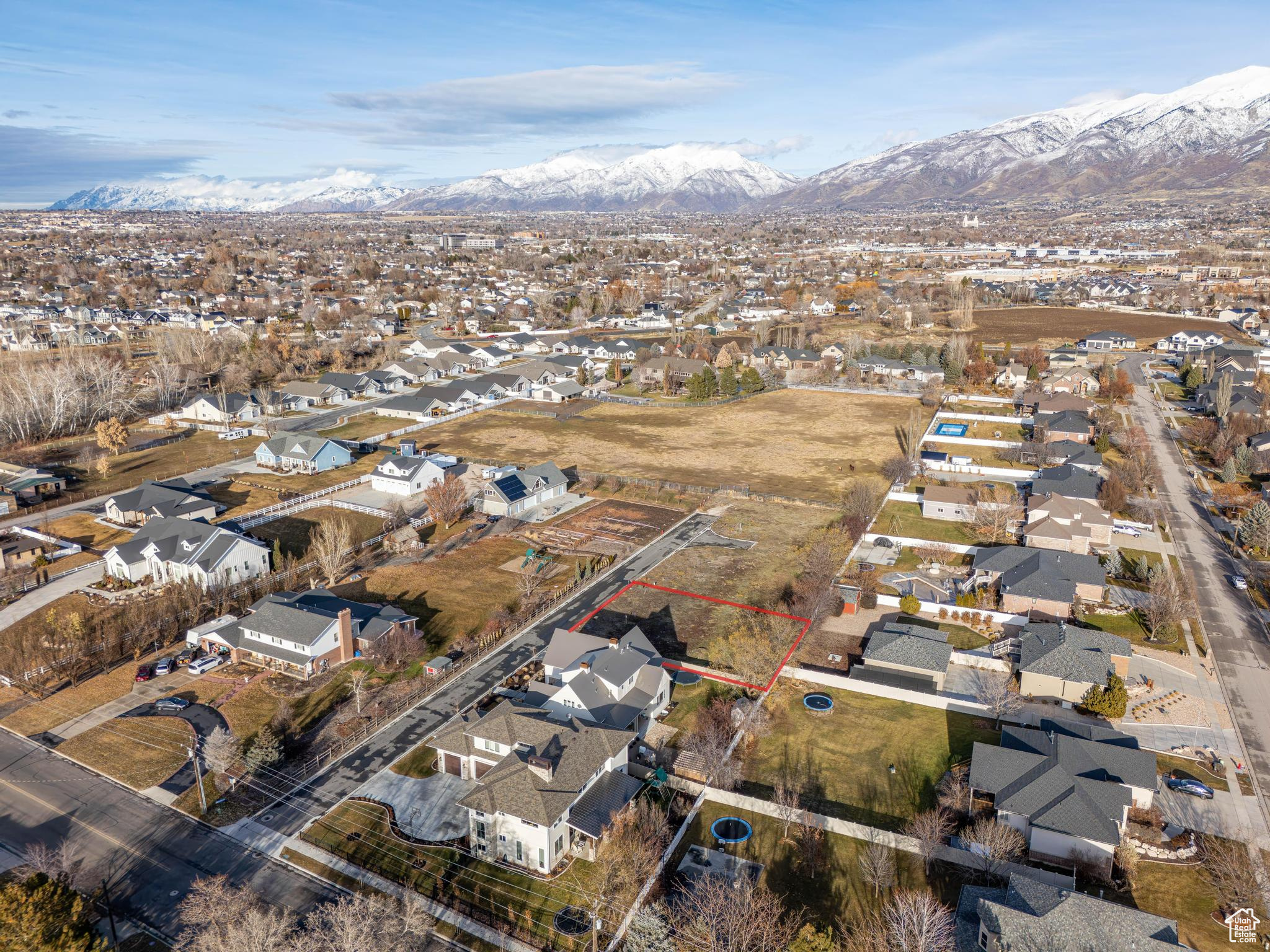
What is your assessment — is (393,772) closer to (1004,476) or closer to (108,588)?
(108,588)

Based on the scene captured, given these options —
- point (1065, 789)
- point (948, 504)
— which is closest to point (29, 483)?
point (948, 504)

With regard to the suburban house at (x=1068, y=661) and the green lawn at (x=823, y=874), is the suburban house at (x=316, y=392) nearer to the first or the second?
the green lawn at (x=823, y=874)

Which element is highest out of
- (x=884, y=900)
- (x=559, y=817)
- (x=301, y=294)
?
(x=301, y=294)

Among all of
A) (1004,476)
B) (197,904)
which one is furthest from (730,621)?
(1004,476)

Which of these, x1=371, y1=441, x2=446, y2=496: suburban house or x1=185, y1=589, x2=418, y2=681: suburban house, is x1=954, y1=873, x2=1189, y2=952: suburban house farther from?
x1=371, y1=441, x2=446, y2=496: suburban house

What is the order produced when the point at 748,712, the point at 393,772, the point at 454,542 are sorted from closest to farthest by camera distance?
the point at 393,772 < the point at 748,712 < the point at 454,542

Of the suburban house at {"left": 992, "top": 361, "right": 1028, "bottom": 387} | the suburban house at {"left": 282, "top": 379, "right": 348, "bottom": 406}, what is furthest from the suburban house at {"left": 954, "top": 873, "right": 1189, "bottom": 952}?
the suburban house at {"left": 282, "top": 379, "right": 348, "bottom": 406}

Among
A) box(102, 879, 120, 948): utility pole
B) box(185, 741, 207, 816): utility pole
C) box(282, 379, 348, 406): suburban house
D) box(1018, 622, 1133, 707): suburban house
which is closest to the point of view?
box(102, 879, 120, 948): utility pole
